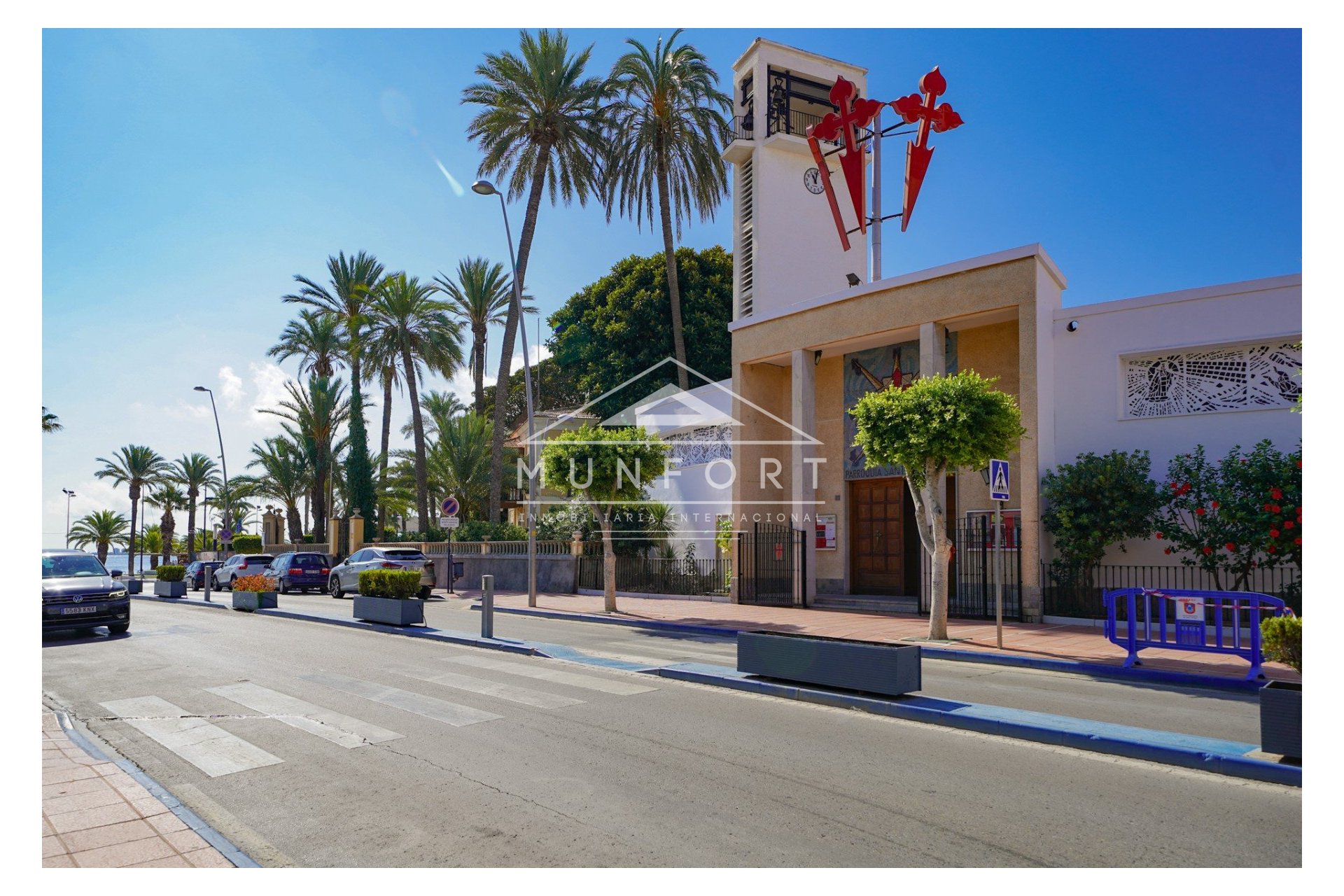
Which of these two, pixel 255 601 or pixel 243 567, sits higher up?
pixel 255 601

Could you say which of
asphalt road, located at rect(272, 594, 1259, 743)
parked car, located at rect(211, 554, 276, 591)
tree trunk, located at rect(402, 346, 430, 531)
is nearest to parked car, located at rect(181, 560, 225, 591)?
parked car, located at rect(211, 554, 276, 591)

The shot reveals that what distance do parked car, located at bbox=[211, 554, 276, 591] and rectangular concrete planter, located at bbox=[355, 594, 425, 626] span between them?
19.0 metres

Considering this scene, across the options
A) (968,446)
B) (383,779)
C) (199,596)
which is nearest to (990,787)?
(383,779)

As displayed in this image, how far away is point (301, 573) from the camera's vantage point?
3166 cm

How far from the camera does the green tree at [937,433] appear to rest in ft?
44.8

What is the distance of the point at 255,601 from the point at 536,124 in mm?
19417

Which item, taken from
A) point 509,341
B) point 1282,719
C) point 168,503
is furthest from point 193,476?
point 1282,719

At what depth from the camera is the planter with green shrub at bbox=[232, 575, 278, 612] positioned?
22.8 m

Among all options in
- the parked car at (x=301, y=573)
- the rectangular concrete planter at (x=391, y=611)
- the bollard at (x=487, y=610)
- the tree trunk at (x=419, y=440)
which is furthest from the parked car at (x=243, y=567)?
the bollard at (x=487, y=610)

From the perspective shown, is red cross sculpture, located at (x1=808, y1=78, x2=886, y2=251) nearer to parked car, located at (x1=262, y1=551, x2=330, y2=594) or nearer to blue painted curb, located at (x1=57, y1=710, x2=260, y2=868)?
blue painted curb, located at (x1=57, y1=710, x2=260, y2=868)

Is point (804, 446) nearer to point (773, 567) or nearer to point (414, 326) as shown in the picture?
point (773, 567)

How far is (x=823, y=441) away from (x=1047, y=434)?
22.7ft

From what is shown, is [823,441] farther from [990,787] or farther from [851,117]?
[990,787]

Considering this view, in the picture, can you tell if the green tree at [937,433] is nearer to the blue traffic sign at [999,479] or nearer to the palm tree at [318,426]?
the blue traffic sign at [999,479]
